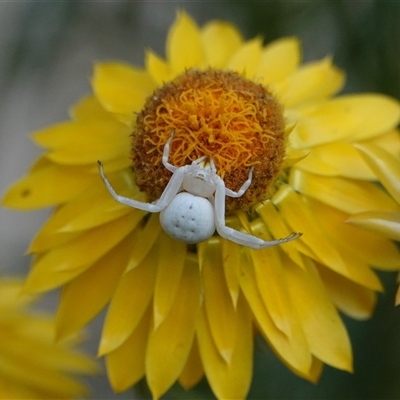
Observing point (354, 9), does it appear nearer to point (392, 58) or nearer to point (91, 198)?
point (392, 58)

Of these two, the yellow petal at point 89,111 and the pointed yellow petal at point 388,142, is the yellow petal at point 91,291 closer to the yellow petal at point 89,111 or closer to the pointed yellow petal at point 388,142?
the yellow petal at point 89,111

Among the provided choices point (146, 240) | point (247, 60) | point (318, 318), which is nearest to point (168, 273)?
point (146, 240)

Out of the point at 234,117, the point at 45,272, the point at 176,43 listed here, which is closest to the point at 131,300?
the point at 45,272

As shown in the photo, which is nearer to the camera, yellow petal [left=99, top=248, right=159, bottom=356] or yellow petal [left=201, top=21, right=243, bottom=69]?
yellow petal [left=99, top=248, right=159, bottom=356]

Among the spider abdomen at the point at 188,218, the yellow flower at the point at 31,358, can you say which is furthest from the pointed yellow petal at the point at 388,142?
the yellow flower at the point at 31,358

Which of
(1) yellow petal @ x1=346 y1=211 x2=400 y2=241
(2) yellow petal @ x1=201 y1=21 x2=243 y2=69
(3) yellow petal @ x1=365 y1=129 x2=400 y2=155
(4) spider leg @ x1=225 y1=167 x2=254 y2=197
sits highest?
(2) yellow petal @ x1=201 y1=21 x2=243 y2=69

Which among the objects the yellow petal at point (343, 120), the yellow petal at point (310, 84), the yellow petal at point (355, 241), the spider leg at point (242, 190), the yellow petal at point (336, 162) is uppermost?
the yellow petal at point (310, 84)

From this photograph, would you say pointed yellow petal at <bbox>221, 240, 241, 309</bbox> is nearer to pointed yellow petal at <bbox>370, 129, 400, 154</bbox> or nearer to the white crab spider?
the white crab spider

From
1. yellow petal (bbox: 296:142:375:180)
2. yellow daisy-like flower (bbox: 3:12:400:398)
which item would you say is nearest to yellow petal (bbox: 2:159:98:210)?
yellow daisy-like flower (bbox: 3:12:400:398)

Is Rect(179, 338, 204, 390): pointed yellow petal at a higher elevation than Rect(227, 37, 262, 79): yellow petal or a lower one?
lower
